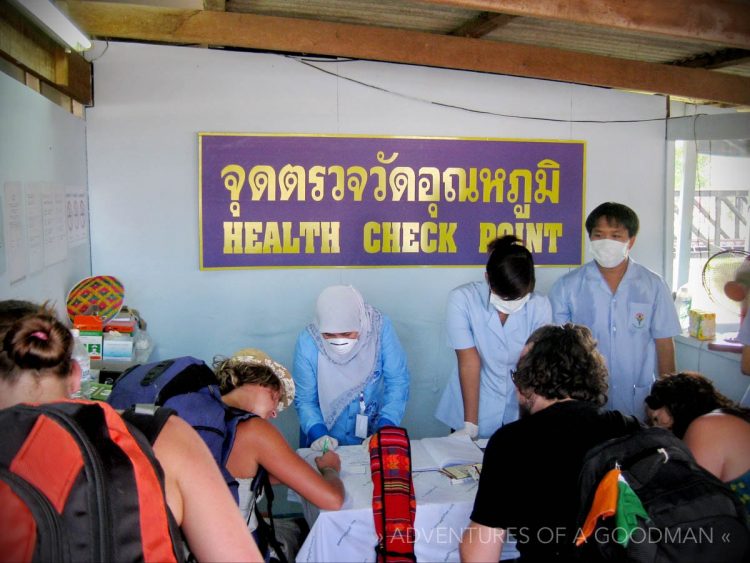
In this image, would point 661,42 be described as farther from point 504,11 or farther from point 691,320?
point 691,320

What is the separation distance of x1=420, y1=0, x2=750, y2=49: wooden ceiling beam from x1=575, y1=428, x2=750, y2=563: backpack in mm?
1908

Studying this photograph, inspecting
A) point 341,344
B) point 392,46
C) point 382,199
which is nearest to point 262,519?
point 341,344

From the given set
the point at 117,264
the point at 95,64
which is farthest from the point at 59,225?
the point at 95,64

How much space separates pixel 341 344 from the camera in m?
2.96

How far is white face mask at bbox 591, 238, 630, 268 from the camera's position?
10.9 feet

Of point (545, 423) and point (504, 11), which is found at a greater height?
point (504, 11)

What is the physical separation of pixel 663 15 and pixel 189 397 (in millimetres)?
2488

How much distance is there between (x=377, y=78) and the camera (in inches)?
161

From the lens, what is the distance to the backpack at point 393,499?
2070 mm

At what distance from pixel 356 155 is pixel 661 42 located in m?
1.83

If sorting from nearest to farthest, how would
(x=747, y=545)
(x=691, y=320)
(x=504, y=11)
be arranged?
(x=747, y=545), (x=504, y=11), (x=691, y=320)

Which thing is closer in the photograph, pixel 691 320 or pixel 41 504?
pixel 41 504

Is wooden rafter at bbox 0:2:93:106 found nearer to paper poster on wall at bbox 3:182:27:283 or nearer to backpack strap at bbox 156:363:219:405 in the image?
paper poster on wall at bbox 3:182:27:283

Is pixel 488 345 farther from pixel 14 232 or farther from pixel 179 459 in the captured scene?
pixel 179 459
